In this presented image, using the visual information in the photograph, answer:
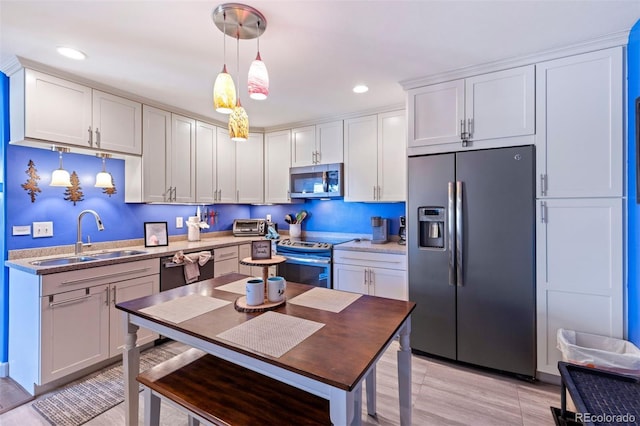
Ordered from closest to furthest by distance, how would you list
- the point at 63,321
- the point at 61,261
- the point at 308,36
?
1. the point at 308,36
2. the point at 63,321
3. the point at 61,261

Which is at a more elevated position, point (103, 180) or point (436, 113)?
point (436, 113)

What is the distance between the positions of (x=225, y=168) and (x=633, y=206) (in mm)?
3776

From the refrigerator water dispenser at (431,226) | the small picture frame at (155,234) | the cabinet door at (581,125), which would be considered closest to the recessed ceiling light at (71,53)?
the small picture frame at (155,234)

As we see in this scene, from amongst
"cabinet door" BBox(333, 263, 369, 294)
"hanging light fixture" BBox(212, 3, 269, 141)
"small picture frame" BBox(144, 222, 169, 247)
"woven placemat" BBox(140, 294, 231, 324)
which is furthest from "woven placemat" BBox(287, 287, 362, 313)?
"small picture frame" BBox(144, 222, 169, 247)

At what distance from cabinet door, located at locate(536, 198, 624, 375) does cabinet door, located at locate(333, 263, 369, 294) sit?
4.79ft

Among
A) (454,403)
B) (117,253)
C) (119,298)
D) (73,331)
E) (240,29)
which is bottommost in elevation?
(454,403)

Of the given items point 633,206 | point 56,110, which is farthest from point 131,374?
point 633,206

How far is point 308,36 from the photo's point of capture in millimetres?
1885

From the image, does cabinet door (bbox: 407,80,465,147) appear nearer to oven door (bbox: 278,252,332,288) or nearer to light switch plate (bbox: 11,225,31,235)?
oven door (bbox: 278,252,332,288)

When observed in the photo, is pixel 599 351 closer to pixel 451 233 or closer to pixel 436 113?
pixel 451 233

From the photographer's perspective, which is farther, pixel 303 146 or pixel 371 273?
pixel 303 146

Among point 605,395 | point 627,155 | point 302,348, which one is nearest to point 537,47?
point 627,155

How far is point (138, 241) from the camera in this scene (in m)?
3.15

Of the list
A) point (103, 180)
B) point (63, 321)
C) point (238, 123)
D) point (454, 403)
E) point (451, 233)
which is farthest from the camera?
point (103, 180)
